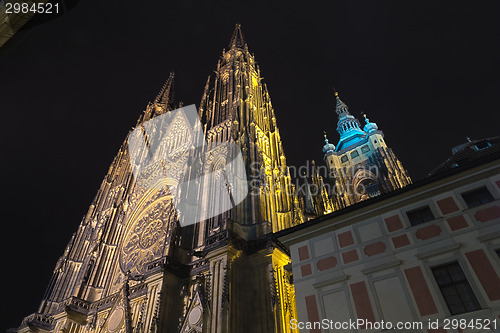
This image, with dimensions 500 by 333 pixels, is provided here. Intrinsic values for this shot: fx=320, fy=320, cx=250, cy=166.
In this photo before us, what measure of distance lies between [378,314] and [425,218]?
3691 mm

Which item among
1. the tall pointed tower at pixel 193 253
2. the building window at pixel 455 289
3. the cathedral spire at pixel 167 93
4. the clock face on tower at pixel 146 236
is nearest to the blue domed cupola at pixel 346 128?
the tall pointed tower at pixel 193 253

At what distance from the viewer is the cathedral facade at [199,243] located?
1684 centimetres

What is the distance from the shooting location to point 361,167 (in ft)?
159

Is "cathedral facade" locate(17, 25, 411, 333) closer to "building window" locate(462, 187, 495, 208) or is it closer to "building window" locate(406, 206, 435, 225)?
"building window" locate(406, 206, 435, 225)

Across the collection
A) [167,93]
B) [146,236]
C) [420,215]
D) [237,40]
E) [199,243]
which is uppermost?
[167,93]

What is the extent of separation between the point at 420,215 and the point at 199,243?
14411 millimetres

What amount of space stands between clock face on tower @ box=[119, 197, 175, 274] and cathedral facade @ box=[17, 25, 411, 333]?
4.4 inches

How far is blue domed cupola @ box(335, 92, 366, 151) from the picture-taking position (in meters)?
56.1

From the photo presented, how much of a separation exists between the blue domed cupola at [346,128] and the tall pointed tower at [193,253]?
77.9 ft

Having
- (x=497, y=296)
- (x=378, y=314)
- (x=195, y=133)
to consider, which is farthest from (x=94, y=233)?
(x=497, y=296)

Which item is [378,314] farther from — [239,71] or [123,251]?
[239,71]

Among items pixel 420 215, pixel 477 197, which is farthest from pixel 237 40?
pixel 477 197

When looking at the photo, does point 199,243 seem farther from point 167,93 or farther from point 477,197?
point 167,93

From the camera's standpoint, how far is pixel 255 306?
54.3 feet
